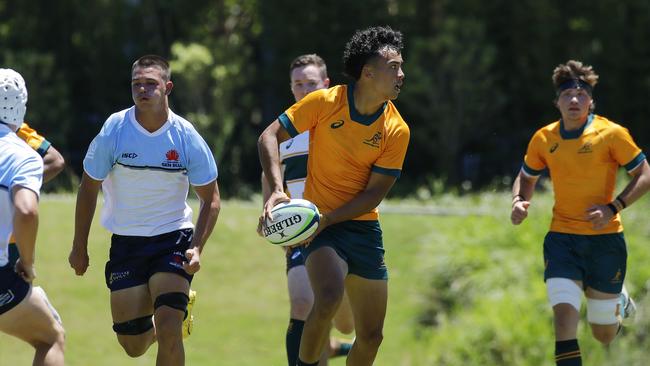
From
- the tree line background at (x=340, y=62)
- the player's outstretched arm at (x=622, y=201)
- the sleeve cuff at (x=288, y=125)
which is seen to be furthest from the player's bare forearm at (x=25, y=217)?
the tree line background at (x=340, y=62)

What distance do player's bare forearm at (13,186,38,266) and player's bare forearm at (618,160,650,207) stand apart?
432 centimetres

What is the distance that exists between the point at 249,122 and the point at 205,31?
1.89 metres

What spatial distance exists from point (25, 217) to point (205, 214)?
150cm

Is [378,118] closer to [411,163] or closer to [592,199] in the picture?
[592,199]

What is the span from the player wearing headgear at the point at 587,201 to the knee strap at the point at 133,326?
2800 mm

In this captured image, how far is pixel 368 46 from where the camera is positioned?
720cm

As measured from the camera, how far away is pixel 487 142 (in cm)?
2089

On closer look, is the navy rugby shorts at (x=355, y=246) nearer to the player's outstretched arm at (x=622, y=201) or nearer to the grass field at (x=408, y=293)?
the player's outstretched arm at (x=622, y=201)

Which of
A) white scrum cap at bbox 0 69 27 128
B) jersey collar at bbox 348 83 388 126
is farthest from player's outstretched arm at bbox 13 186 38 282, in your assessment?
jersey collar at bbox 348 83 388 126

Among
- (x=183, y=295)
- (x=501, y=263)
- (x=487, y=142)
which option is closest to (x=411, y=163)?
(x=487, y=142)

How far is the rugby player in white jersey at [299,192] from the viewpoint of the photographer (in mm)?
8078

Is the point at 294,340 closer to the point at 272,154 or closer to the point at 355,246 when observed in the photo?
the point at 355,246

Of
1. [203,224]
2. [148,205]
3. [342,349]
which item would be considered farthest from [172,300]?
[342,349]

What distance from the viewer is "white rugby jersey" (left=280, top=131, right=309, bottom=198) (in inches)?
323
